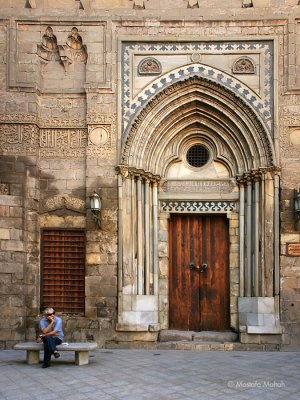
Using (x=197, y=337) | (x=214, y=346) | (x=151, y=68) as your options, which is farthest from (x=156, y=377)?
(x=151, y=68)

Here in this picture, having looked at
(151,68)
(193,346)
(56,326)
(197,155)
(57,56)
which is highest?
(57,56)

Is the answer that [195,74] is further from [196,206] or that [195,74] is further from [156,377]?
[156,377]

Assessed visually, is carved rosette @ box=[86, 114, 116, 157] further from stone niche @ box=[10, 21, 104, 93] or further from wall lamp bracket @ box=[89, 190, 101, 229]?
wall lamp bracket @ box=[89, 190, 101, 229]

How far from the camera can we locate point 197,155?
11711 millimetres

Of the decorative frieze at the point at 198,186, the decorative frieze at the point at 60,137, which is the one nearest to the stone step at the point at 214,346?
the decorative frieze at the point at 198,186

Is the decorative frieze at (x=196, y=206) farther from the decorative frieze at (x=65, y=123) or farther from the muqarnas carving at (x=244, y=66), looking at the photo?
the muqarnas carving at (x=244, y=66)

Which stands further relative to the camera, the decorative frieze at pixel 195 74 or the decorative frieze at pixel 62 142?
the decorative frieze at pixel 62 142

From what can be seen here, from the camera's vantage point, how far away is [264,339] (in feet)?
33.7

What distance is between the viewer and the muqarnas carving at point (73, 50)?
36.1 feet

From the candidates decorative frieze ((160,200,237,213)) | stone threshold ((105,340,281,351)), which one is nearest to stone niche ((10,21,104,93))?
decorative frieze ((160,200,237,213))

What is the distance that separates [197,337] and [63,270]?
3.09m

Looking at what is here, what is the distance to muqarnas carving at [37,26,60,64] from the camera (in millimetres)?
11070

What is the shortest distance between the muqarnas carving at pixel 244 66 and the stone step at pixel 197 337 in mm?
5448

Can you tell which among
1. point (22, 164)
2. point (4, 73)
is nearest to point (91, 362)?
point (22, 164)
